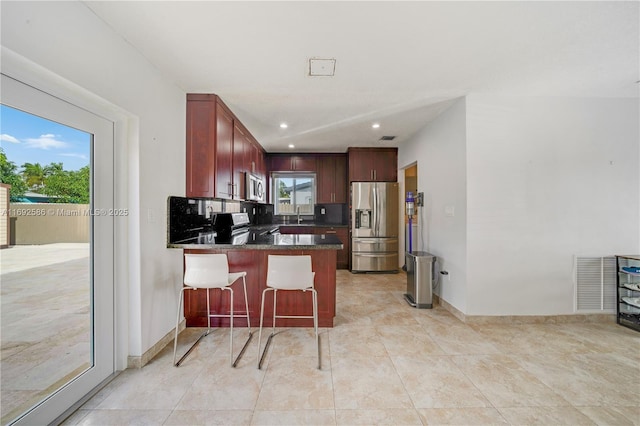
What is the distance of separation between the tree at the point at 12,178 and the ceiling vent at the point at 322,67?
205cm

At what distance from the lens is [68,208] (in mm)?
1656

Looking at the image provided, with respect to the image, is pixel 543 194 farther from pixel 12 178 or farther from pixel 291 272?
pixel 12 178

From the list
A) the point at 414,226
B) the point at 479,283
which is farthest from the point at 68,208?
the point at 414,226

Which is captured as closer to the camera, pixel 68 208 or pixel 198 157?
pixel 68 208

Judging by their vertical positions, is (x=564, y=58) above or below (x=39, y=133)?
above

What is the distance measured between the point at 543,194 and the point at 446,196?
100 cm

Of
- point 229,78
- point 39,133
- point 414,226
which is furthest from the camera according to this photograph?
point 414,226

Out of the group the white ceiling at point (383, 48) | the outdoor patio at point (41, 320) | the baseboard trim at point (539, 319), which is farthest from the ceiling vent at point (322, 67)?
the baseboard trim at point (539, 319)

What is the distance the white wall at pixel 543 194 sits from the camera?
291 centimetres

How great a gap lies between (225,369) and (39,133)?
1.98 meters

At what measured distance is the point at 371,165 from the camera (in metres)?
5.38

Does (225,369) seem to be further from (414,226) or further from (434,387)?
(414,226)

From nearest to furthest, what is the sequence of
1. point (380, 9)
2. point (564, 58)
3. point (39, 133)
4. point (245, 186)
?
point (39, 133), point (380, 9), point (564, 58), point (245, 186)

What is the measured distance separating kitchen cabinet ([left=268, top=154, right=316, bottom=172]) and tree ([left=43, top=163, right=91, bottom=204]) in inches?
165
